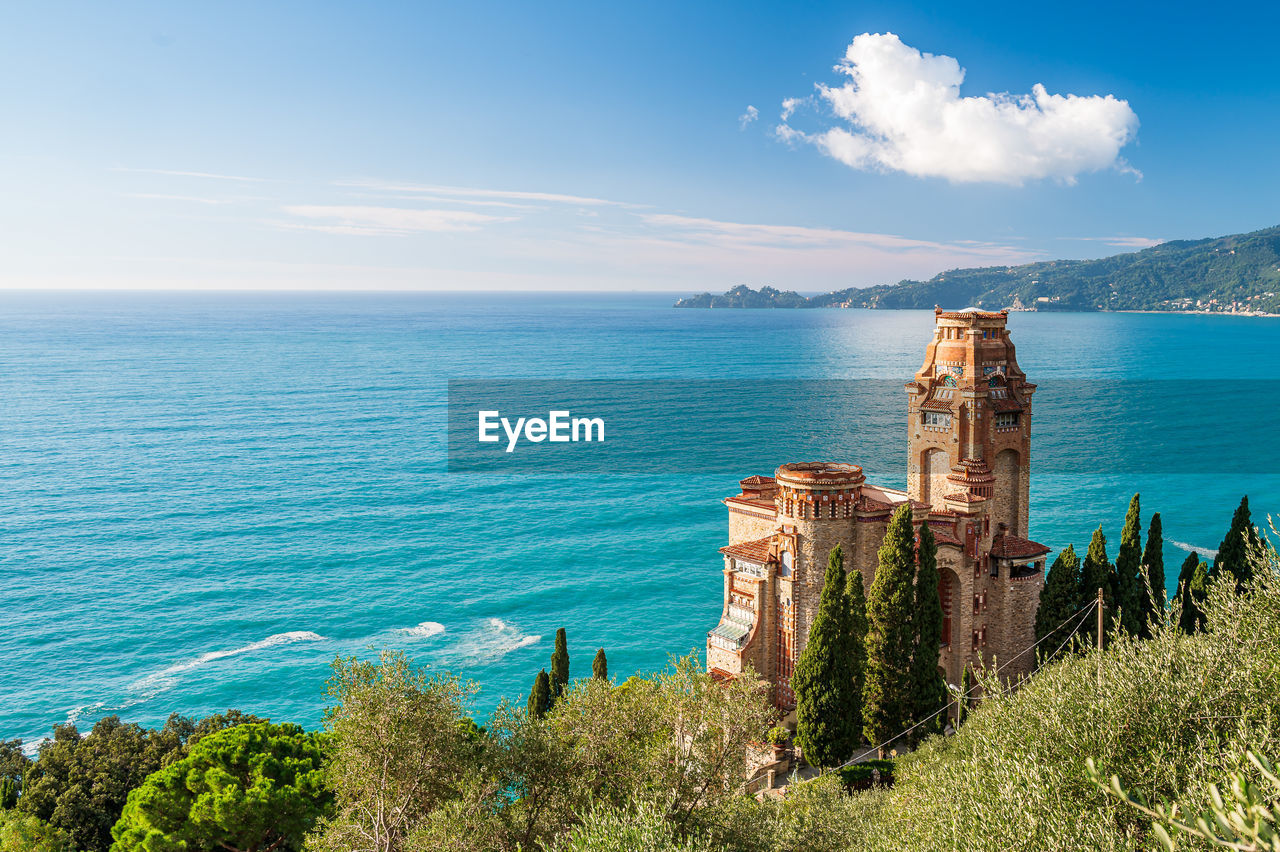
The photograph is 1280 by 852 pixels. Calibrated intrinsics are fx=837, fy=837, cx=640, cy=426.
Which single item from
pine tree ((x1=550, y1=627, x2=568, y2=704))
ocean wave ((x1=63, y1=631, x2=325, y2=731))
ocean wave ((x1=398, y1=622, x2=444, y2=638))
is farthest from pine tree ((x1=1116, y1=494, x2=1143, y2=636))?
ocean wave ((x1=63, y1=631, x2=325, y2=731))

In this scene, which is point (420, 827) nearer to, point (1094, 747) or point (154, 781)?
point (154, 781)

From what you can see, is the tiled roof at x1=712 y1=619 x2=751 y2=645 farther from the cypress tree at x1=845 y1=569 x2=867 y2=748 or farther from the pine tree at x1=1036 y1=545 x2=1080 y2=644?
the pine tree at x1=1036 y1=545 x2=1080 y2=644

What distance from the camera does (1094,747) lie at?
1666 centimetres

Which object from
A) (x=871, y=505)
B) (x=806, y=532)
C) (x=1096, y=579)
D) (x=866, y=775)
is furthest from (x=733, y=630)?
(x=1096, y=579)

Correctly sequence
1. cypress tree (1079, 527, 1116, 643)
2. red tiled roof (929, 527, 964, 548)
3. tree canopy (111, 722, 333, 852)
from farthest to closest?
cypress tree (1079, 527, 1116, 643) < red tiled roof (929, 527, 964, 548) < tree canopy (111, 722, 333, 852)

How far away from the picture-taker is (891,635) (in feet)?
110

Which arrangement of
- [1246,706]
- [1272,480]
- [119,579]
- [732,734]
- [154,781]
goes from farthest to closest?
[1272,480], [119,579], [154,781], [732,734], [1246,706]

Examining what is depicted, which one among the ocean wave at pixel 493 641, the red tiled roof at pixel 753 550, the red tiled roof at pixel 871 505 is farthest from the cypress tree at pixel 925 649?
the ocean wave at pixel 493 641

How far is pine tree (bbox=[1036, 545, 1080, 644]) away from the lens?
37000mm

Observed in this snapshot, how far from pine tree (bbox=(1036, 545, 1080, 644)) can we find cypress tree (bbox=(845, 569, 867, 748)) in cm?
1013

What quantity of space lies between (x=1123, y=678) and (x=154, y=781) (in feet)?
95.5

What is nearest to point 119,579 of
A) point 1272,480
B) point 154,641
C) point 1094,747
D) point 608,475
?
point 154,641

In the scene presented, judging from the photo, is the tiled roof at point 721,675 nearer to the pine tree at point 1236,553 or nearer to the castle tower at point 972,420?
the castle tower at point 972,420

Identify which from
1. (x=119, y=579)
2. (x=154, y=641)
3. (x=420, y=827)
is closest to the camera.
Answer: (x=420, y=827)
